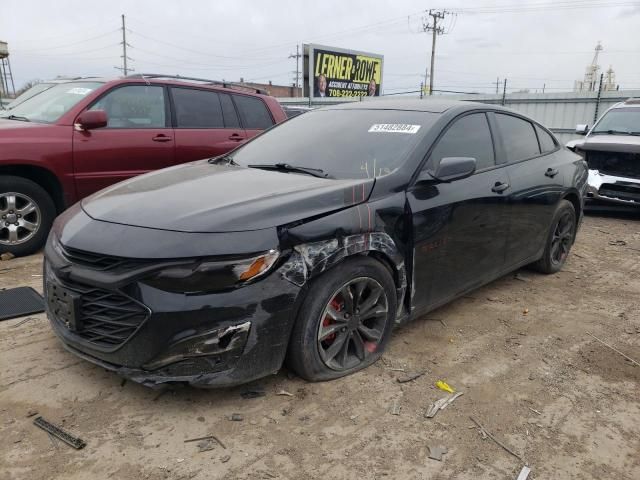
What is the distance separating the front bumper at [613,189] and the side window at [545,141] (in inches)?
130

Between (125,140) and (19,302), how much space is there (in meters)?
2.20

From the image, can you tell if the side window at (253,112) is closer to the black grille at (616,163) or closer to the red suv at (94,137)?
the red suv at (94,137)

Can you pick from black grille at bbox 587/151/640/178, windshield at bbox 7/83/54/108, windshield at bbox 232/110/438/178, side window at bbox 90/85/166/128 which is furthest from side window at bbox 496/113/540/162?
windshield at bbox 7/83/54/108

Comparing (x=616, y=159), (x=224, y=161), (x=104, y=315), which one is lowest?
(x=104, y=315)

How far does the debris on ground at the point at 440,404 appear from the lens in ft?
9.04

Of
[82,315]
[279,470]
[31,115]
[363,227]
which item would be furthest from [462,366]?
[31,115]

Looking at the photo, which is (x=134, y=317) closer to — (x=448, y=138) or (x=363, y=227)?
(x=363, y=227)

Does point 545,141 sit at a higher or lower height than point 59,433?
higher

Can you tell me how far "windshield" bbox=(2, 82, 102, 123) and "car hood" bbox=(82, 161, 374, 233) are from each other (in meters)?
2.59

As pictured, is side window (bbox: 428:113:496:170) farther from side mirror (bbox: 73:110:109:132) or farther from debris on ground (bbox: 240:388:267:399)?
side mirror (bbox: 73:110:109:132)

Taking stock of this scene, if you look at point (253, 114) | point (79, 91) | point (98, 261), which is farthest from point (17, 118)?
point (98, 261)

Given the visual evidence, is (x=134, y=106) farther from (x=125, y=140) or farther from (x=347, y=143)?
(x=347, y=143)

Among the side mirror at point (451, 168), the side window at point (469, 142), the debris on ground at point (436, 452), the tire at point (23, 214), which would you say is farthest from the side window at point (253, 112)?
the debris on ground at point (436, 452)

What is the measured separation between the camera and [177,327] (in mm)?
2424
